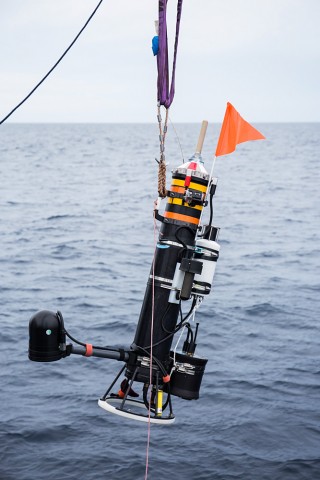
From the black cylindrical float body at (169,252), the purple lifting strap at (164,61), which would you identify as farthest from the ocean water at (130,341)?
the purple lifting strap at (164,61)

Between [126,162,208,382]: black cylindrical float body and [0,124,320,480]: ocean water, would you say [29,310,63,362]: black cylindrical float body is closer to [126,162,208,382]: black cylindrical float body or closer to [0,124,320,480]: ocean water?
[126,162,208,382]: black cylindrical float body

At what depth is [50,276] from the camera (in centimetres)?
2856

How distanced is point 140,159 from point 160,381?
97431 mm

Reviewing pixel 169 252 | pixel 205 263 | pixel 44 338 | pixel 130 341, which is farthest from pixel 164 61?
pixel 130 341

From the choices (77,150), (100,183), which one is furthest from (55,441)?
(77,150)

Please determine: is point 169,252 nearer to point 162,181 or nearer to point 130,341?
point 162,181

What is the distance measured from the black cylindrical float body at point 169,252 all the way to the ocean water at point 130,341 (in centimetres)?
498

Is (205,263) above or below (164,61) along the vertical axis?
below

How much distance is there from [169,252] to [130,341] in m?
11.6

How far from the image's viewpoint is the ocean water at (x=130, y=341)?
44.0 feet

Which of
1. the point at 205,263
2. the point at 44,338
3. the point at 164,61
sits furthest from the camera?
the point at 205,263

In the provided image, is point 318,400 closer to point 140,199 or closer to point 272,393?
point 272,393

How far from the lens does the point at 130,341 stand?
64.8 ft

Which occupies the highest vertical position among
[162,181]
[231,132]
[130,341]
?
[231,132]
